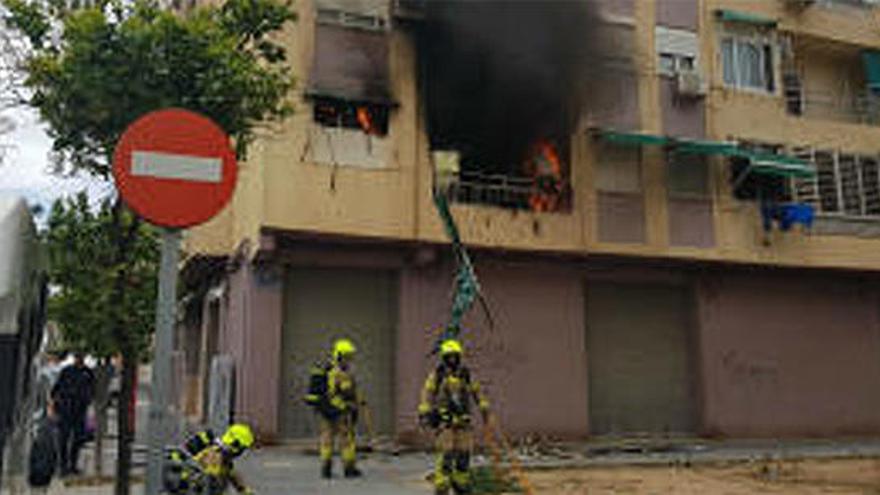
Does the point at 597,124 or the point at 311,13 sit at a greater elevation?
the point at 311,13

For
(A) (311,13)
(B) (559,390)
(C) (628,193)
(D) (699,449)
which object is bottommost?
(D) (699,449)

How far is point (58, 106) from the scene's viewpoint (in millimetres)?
6082

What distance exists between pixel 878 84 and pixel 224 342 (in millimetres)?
15890

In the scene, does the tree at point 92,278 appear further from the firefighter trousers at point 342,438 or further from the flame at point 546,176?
the flame at point 546,176

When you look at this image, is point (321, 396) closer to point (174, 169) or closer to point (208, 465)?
point (208, 465)

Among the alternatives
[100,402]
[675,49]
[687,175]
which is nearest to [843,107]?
[675,49]

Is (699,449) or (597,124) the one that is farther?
(597,124)

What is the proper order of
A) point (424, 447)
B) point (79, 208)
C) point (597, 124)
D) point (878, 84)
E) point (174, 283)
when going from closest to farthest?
point (174, 283) → point (79, 208) → point (424, 447) → point (597, 124) → point (878, 84)

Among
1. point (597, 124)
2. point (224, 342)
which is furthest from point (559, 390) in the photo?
point (224, 342)

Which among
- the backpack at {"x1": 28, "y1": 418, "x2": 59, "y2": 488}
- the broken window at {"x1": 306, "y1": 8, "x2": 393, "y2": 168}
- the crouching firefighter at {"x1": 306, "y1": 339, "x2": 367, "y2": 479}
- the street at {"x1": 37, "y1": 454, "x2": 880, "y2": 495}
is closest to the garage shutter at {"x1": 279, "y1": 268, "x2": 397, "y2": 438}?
the street at {"x1": 37, "y1": 454, "x2": 880, "y2": 495}

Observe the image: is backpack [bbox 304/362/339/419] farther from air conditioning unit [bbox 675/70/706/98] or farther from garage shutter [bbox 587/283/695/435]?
air conditioning unit [bbox 675/70/706/98]

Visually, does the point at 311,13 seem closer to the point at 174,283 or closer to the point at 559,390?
the point at 559,390

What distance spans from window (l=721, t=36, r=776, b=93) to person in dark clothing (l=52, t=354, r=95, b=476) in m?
14.0

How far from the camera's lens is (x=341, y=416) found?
9703 mm
